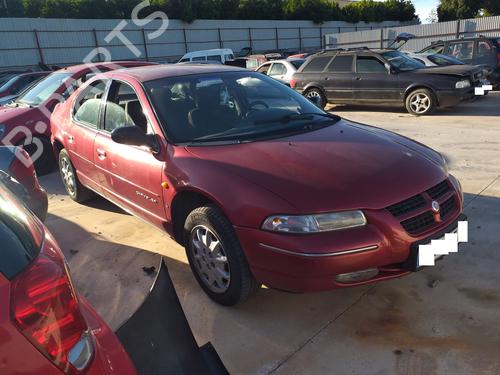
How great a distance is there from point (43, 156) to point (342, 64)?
7181 millimetres

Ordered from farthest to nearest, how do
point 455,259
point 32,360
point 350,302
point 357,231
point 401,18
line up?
point 401,18 → point 455,259 → point 350,302 → point 357,231 → point 32,360

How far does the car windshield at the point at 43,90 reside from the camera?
22.4 ft

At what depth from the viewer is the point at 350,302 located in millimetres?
3049

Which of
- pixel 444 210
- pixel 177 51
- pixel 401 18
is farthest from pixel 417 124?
pixel 401 18

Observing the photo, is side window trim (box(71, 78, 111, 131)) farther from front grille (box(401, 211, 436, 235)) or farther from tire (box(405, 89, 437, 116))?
tire (box(405, 89, 437, 116))

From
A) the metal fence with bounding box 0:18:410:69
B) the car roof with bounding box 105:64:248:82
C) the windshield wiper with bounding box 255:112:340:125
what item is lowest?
the windshield wiper with bounding box 255:112:340:125

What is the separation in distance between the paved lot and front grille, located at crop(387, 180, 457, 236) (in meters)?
0.61

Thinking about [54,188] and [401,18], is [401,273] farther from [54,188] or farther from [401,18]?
[401,18]

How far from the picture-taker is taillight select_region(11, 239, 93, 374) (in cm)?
111

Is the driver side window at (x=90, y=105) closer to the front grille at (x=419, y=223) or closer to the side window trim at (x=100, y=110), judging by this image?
the side window trim at (x=100, y=110)

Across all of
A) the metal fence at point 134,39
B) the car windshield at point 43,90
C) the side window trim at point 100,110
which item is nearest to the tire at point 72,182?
the side window trim at point 100,110

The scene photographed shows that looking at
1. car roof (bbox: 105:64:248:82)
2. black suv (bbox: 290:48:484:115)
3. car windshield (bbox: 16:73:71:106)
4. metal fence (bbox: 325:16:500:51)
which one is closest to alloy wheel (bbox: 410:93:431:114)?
black suv (bbox: 290:48:484:115)

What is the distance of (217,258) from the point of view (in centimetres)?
296

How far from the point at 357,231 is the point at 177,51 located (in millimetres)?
31181
